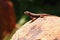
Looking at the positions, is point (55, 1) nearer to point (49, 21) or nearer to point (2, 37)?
point (2, 37)

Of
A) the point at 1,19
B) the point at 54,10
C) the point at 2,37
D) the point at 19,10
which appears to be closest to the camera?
the point at 2,37

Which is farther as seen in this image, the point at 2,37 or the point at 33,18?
the point at 2,37

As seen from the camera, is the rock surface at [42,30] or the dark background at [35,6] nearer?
the rock surface at [42,30]

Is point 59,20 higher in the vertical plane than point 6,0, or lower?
lower

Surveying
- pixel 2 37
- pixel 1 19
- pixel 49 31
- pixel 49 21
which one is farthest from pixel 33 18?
pixel 1 19

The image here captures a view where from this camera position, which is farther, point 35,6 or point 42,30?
point 35,6

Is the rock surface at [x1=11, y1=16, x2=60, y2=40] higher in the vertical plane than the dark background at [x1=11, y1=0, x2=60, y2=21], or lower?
lower

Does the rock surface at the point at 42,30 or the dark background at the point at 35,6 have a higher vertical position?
the dark background at the point at 35,6

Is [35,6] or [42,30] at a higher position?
[35,6]

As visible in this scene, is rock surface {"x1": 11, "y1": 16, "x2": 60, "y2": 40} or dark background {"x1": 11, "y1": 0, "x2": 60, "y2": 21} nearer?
rock surface {"x1": 11, "y1": 16, "x2": 60, "y2": 40}

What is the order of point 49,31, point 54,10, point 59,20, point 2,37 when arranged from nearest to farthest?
1. point 49,31
2. point 59,20
3. point 2,37
4. point 54,10

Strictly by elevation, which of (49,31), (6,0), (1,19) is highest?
(6,0)
